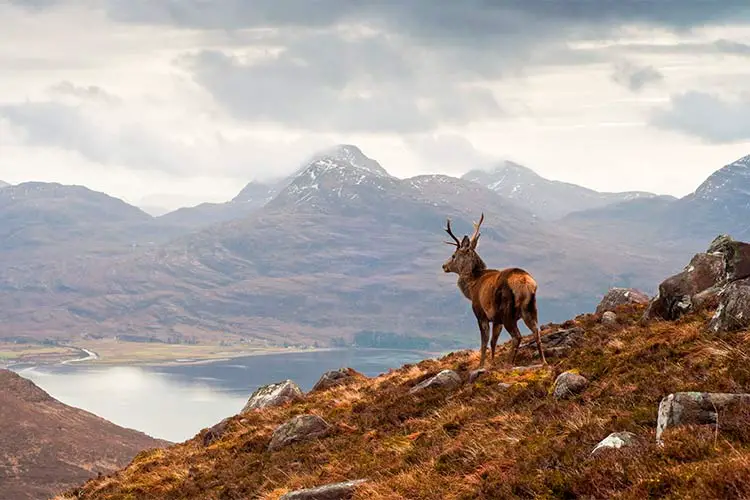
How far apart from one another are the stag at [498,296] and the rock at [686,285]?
180 inches

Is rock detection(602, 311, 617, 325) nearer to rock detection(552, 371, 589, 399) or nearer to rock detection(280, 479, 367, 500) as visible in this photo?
rock detection(552, 371, 589, 399)

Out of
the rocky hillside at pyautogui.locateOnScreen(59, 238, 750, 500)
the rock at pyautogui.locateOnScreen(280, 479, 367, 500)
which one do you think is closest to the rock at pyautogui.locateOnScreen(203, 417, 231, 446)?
the rocky hillside at pyautogui.locateOnScreen(59, 238, 750, 500)

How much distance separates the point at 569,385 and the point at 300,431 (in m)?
8.08

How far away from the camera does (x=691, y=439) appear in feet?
35.5

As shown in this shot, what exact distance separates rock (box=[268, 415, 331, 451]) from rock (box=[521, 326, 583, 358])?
19.9 ft

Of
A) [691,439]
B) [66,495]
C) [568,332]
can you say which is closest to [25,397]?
[66,495]

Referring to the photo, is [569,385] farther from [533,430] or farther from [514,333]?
[514,333]

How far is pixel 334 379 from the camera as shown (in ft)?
115

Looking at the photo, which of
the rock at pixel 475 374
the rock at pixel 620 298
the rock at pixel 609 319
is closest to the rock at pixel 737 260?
the rock at pixel 609 319

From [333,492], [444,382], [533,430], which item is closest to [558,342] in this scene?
[444,382]

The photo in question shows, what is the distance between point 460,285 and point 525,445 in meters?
11.5

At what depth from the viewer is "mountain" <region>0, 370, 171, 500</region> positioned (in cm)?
11269

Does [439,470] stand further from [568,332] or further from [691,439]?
[568,332]

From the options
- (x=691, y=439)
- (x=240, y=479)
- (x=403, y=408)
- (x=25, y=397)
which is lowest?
(x=25, y=397)
